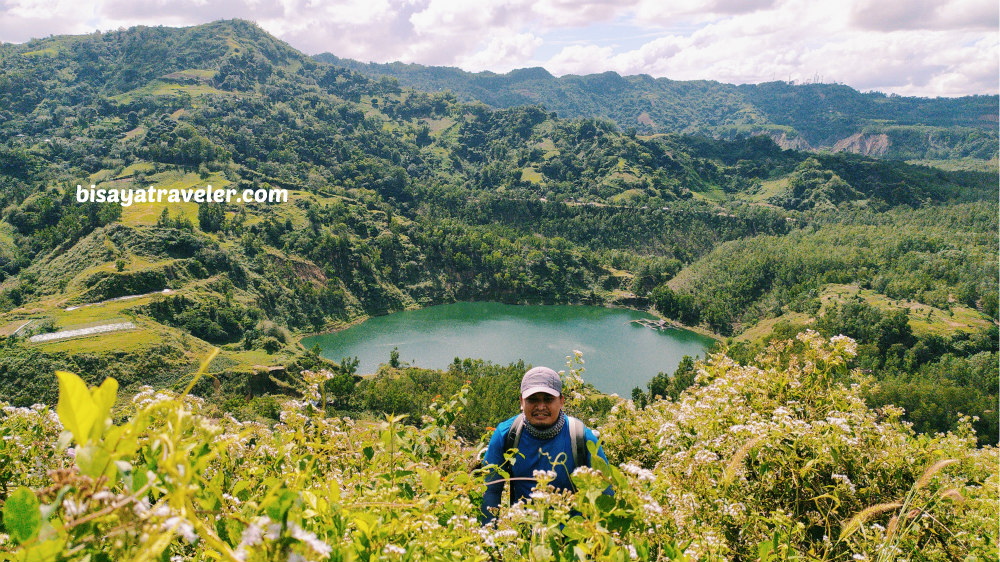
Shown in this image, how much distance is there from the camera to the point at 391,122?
125375 millimetres

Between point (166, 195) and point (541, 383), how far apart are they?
233 ft

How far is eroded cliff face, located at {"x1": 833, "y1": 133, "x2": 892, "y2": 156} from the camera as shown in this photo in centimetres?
17750

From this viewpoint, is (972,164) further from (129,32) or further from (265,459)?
(129,32)

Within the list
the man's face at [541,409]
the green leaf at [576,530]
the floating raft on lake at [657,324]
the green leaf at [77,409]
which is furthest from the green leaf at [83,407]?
the floating raft on lake at [657,324]

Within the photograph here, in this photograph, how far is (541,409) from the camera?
3.35 m

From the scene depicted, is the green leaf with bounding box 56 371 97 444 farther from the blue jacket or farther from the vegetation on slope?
the blue jacket

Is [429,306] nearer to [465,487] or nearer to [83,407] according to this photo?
[465,487]

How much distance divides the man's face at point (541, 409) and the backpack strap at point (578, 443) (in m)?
0.12

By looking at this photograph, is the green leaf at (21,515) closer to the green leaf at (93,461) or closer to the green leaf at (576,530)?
the green leaf at (93,461)

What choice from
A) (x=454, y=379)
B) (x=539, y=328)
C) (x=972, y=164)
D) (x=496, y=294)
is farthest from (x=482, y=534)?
(x=972, y=164)

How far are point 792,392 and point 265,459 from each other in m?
3.33

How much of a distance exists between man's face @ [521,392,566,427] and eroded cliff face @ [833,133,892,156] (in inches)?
8190

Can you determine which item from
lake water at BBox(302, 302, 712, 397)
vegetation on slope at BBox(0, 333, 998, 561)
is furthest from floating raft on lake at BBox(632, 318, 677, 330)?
vegetation on slope at BBox(0, 333, 998, 561)

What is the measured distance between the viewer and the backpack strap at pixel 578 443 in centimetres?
321
